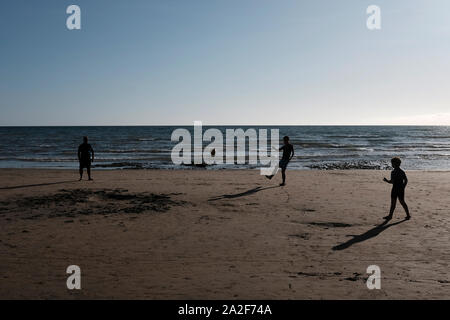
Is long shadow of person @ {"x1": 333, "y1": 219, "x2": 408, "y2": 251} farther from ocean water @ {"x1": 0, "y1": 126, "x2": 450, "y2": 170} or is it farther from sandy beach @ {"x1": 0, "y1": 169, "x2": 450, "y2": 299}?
ocean water @ {"x1": 0, "y1": 126, "x2": 450, "y2": 170}

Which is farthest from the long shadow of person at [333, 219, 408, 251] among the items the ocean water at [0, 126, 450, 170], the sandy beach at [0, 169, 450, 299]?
the ocean water at [0, 126, 450, 170]

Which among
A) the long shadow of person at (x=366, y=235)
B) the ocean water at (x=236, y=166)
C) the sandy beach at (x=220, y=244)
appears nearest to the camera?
the sandy beach at (x=220, y=244)

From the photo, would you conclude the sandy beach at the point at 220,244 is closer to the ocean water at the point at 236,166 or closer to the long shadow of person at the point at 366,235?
the long shadow of person at the point at 366,235

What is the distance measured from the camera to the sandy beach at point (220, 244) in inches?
181

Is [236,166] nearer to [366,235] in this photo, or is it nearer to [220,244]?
[366,235]

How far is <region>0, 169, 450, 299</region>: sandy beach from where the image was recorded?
15.1 feet

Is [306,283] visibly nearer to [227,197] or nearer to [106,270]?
[106,270]

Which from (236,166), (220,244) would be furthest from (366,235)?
(236,166)

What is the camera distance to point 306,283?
4711mm

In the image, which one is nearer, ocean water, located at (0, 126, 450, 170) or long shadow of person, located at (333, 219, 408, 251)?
long shadow of person, located at (333, 219, 408, 251)

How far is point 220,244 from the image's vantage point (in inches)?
250

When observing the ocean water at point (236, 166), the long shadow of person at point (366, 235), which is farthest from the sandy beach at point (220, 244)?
the ocean water at point (236, 166)
